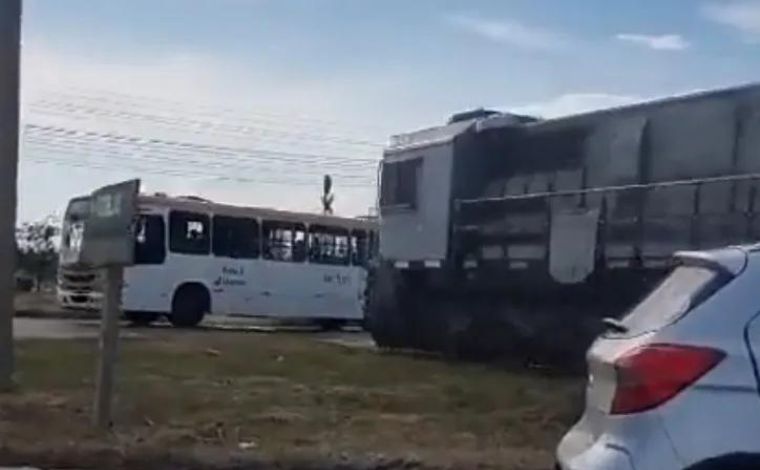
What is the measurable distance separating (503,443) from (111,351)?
11.8ft

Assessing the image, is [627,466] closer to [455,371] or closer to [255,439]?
[255,439]

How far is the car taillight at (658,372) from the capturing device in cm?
544

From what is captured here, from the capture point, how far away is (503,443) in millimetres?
12383

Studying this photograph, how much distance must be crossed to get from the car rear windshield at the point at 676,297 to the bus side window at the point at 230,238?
29.4m

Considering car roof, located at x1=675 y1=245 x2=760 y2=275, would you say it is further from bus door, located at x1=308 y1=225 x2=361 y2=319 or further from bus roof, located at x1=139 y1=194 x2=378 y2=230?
bus door, located at x1=308 y1=225 x2=361 y2=319

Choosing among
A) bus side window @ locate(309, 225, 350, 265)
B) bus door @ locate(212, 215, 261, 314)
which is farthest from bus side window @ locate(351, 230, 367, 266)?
bus door @ locate(212, 215, 261, 314)

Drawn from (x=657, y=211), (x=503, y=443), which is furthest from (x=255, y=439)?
(x=657, y=211)

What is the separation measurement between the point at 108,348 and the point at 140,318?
74.2ft

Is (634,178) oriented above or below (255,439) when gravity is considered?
above


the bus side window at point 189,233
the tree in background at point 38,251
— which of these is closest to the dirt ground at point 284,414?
the bus side window at point 189,233

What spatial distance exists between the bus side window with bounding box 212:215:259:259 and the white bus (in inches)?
1.0

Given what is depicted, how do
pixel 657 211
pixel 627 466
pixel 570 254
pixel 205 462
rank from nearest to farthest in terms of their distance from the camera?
pixel 627 466 < pixel 205 462 < pixel 657 211 < pixel 570 254

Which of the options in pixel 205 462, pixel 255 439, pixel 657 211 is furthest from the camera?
pixel 657 211

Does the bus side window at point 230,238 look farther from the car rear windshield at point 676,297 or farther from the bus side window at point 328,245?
the car rear windshield at point 676,297
